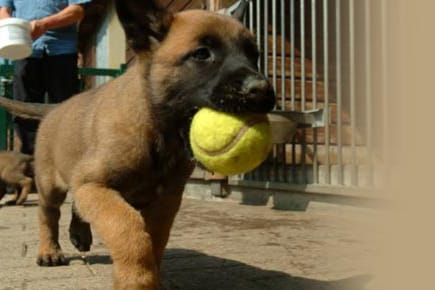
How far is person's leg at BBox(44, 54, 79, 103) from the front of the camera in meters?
5.93

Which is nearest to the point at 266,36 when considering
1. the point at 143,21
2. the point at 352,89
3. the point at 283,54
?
the point at 283,54

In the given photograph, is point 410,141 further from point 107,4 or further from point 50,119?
point 107,4

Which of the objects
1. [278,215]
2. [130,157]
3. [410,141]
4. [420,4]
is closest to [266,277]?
[130,157]

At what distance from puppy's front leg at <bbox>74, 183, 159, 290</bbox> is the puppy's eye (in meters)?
0.74

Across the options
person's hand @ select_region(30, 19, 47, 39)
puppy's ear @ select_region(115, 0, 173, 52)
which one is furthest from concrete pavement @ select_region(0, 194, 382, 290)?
person's hand @ select_region(30, 19, 47, 39)

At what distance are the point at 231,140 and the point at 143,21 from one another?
991mm

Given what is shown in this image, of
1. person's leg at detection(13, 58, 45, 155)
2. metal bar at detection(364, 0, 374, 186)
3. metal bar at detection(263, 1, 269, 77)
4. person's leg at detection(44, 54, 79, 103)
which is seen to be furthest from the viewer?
metal bar at detection(263, 1, 269, 77)

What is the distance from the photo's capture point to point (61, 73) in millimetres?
5949

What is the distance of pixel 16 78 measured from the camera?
6.16 metres

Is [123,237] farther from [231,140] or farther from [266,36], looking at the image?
[266,36]

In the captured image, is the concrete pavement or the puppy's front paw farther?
the puppy's front paw

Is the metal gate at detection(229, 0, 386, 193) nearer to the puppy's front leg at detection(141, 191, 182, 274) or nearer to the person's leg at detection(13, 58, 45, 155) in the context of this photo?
the person's leg at detection(13, 58, 45, 155)

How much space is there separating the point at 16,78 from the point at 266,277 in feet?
13.4

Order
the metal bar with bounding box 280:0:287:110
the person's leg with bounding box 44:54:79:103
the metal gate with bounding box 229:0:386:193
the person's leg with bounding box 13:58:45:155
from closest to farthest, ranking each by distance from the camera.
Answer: the metal gate with bounding box 229:0:386:193 → the person's leg with bounding box 44:54:79:103 → the person's leg with bounding box 13:58:45:155 → the metal bar with bounding box 280:0:287:110
